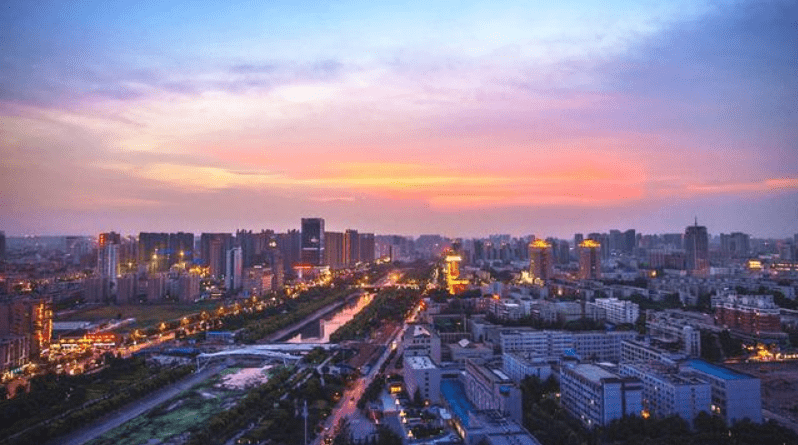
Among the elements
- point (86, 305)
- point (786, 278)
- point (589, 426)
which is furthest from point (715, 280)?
point (86, 305)

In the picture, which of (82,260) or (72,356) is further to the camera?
(82,260)

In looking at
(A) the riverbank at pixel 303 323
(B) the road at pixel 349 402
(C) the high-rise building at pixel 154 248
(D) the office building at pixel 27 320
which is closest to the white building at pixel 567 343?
(B) the road at pixel 349 402

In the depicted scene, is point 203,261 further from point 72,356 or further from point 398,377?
point 398,377

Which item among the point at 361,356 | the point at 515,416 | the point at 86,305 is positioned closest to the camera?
the point at 515,416

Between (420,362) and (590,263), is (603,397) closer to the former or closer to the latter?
(420,362)

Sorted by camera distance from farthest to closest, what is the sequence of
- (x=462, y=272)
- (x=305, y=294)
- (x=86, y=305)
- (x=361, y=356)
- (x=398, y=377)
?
(x=462, y=272) < (x=305, y=294) < (x=86, y=305) < (x=361, y=356) < (x=398, y=377)

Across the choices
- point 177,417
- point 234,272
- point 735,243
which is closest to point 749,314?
point 177,417

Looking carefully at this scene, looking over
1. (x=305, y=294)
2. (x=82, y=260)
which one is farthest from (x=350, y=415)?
(x=82, y=260)

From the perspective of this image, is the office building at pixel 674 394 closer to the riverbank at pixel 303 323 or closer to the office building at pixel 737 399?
the office building at pixel 737 399
